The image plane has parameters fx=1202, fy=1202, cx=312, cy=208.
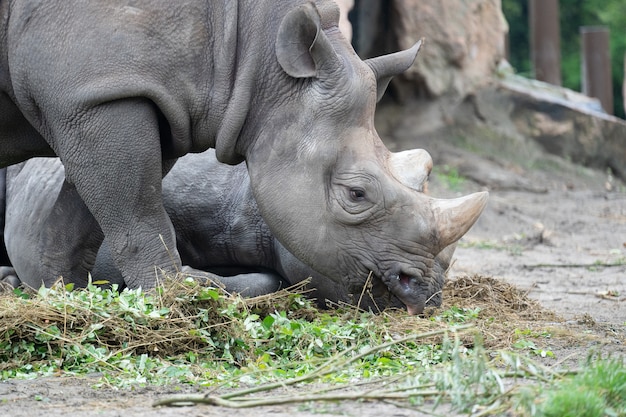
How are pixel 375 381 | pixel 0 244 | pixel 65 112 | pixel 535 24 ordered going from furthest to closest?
pixel 535 24 < pixel 0 244 < pixel 65 112 < pixel 375 381

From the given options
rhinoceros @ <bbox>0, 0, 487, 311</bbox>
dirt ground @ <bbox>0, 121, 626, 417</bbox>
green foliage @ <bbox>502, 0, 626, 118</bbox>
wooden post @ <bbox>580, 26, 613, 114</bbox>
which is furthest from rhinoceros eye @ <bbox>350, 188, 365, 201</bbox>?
green foliage @ <bbox>502, 0, 626, 118</bbox>

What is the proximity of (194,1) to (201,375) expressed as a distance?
1800 millimetres

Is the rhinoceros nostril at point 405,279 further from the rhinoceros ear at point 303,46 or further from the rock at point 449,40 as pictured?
the rock at point 449,40

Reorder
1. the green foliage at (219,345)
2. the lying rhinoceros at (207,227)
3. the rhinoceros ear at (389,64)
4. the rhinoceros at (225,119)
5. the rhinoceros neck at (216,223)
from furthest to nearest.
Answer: the rhinoceros neck at (216,223), the lying rhinoceros at (207,227), the rhinoceros ear at (389,64), the rhinoceros at (225,119), the green foliage at (219,345)

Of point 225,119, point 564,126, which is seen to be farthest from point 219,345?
point 564,126

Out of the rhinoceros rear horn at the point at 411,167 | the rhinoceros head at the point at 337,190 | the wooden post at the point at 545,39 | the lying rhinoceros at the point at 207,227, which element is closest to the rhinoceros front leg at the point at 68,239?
the lying rhinoceros at the point at 207,227

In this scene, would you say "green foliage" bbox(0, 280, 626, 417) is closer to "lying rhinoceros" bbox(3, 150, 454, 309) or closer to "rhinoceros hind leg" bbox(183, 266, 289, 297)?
"rhinoceros hind leg" bbox(183, 266, 289, 297)

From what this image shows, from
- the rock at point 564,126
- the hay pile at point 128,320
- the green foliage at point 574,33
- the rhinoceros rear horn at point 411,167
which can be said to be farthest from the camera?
the green foliage at point 574,33

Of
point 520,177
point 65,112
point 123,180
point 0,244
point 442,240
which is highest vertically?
point 65,112

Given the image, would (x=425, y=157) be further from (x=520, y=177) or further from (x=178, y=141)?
(x=520, y=177)

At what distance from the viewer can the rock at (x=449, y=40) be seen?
1273cm

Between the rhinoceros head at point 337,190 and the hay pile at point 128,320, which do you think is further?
the rhinoceros head at point 337,190

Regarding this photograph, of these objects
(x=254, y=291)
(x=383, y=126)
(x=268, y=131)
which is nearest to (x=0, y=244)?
(x=254, y=291)

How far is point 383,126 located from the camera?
508 inches
